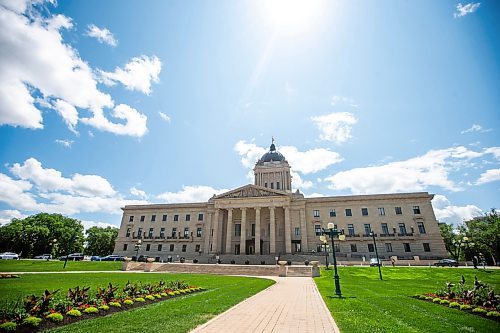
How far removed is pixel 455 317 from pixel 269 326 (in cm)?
665

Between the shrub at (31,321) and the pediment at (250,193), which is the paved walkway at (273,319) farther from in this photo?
the pediment at (250,193)

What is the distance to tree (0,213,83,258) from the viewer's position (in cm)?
6462

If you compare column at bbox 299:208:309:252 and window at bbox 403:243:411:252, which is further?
column at bbox 299:208:309:252

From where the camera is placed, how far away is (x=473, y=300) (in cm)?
1016

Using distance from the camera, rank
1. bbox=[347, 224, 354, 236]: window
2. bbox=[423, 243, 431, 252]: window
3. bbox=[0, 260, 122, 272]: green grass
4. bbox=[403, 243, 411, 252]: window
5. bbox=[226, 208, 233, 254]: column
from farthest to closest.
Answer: bbox=[226, 208, 233, 254]: column
bbox=[347, 224, 354, 236]: window
bbox=[403, 243, 411, 252]: window
bbox=[423, 243, 431, 252]: window
bbox=[0, 260, 122, 272]: green grass

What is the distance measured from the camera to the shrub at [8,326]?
6.08 m

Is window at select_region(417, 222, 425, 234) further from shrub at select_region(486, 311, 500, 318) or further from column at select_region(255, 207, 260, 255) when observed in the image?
shrub at select_region(486, 311, 500, 318)

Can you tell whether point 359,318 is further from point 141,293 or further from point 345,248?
point 345,248

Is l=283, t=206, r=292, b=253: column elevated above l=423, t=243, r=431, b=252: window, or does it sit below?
above

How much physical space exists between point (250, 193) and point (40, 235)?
60949 millimetres

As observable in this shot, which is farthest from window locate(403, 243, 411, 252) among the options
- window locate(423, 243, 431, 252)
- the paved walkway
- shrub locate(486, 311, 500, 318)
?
the paved walkway

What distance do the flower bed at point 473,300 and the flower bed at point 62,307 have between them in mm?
13049

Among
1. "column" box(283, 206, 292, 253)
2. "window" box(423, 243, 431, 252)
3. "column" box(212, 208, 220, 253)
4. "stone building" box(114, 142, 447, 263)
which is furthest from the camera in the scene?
"column" box(212, 208, 220, 253)

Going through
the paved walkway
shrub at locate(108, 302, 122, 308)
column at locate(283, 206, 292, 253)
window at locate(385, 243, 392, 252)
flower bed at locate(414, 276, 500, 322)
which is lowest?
the paved walkway
